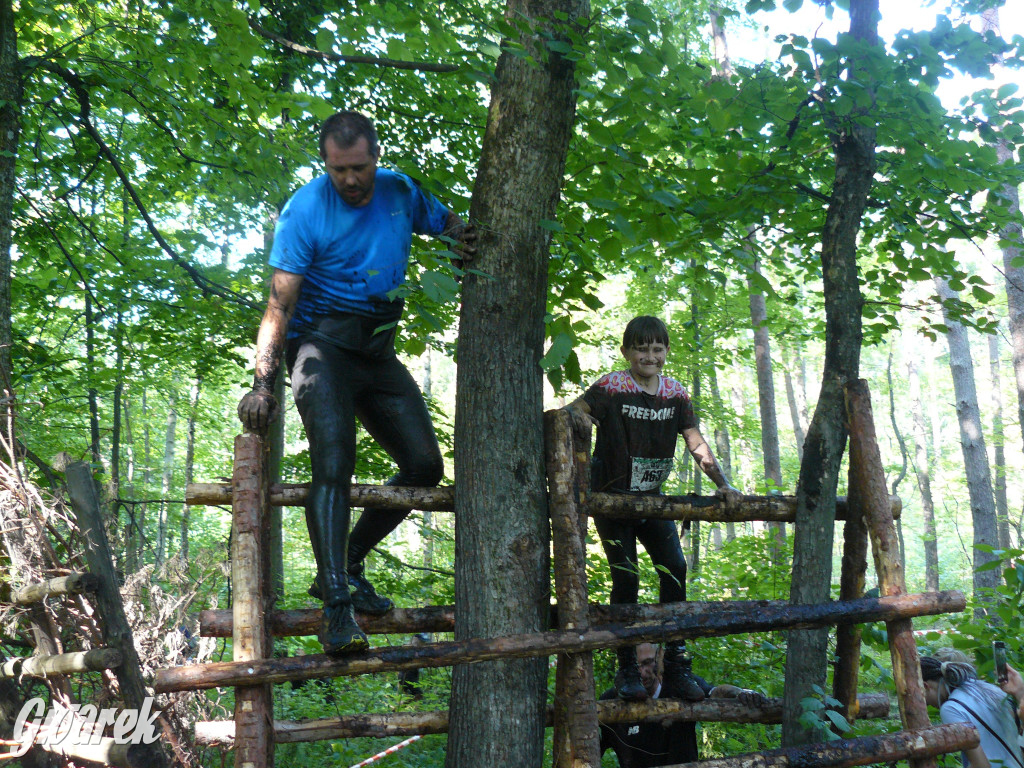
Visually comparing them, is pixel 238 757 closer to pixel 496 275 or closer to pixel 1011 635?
pixel 496 275

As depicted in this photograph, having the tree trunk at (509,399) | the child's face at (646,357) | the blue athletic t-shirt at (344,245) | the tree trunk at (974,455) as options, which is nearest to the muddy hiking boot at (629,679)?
the tree trunk at (509,399)

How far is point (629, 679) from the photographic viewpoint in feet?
12.4

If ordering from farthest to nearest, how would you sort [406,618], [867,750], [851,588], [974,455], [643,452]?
[974,455]
[643,452]
[851,588]
[406,618]
[867,750]

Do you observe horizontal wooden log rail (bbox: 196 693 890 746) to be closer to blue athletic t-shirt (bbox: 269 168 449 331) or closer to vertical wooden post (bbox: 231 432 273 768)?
vertical wooden post (bbox: 231 432 273 768)

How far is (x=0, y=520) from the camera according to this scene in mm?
3982

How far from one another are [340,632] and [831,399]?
2677 millimetres

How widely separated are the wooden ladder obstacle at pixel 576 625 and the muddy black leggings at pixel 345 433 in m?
0.18

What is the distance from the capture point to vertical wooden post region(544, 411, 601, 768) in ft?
9.75

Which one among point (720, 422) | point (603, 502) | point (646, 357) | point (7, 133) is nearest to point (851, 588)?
point (603, 502)

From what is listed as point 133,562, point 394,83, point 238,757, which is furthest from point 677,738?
point 394,83

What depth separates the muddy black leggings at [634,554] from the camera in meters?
3.85

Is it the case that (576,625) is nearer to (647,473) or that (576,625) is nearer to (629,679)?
(629,679)

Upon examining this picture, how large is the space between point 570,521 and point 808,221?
2.97m

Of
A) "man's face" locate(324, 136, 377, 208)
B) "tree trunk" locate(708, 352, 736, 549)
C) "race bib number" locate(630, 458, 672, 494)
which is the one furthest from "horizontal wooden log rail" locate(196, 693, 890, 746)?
"tree trunk" locate(708, 352, 736, 549)
